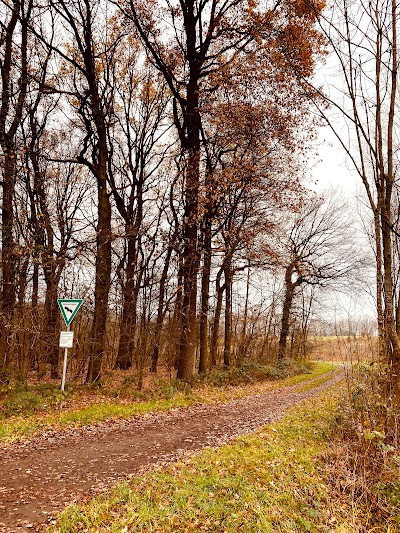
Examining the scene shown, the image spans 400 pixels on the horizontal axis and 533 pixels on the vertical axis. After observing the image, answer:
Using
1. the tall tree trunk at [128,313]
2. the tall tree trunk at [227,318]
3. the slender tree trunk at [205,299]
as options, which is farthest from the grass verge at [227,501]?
the tall tree trunk at [227,318]

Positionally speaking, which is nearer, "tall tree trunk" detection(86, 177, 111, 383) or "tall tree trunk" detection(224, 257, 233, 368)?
"tall tree trunk" detection(86, 177, 111, 383)

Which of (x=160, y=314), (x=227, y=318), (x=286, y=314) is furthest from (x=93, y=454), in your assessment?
(x=286, y=314)

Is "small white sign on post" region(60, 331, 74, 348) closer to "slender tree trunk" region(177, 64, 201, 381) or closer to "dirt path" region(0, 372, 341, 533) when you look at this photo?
"dirt path" region(0, 372, 341, 533)

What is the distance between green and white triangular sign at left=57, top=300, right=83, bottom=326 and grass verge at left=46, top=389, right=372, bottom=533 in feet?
15.5

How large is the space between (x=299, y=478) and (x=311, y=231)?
24.4 m

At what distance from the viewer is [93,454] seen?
6793mm

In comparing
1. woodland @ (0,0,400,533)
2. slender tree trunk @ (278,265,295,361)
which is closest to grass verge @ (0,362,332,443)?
woodland @ (0,0,400,533)

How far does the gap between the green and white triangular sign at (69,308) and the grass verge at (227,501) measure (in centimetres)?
472

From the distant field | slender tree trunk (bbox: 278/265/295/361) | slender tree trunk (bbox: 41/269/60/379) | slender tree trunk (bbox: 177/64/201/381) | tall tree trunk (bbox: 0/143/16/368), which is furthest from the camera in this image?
slender tree trunk (bbox: 278/265/295/361)

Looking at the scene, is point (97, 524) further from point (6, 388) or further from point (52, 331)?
point (52, 331)

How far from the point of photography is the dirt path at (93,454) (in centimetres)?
492

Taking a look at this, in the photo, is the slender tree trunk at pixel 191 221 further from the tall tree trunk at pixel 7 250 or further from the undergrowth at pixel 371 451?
the undergrowth at pixel 371 451

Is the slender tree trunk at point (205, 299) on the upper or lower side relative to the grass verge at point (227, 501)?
upper

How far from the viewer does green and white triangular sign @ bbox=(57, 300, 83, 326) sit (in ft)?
31.6
